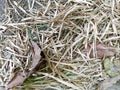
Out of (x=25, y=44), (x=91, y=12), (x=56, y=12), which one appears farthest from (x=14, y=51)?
(x=91, y=12)

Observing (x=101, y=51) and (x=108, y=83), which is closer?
(x=108, y=83)

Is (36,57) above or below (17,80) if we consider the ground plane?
above

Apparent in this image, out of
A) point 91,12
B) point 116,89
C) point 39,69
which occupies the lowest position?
point 116,89

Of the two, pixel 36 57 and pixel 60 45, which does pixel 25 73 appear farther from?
pixel 60 45

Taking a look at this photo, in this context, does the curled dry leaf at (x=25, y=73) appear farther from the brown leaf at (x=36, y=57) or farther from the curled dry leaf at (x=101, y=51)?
the curled dry leaf at (x=101, y=51)

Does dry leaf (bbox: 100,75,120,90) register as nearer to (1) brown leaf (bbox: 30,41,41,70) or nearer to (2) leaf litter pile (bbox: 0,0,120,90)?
(2) leaf litter pile (bbox: 0,0,120,90)

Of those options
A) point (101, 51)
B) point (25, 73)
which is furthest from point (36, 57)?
point (101, 51)

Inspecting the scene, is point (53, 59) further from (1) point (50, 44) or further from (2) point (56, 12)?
(2) point (56, 12)

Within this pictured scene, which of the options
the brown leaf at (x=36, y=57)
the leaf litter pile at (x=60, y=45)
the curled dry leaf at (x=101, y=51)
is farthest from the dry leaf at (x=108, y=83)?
the brown leaf at (x=36, y=57)
